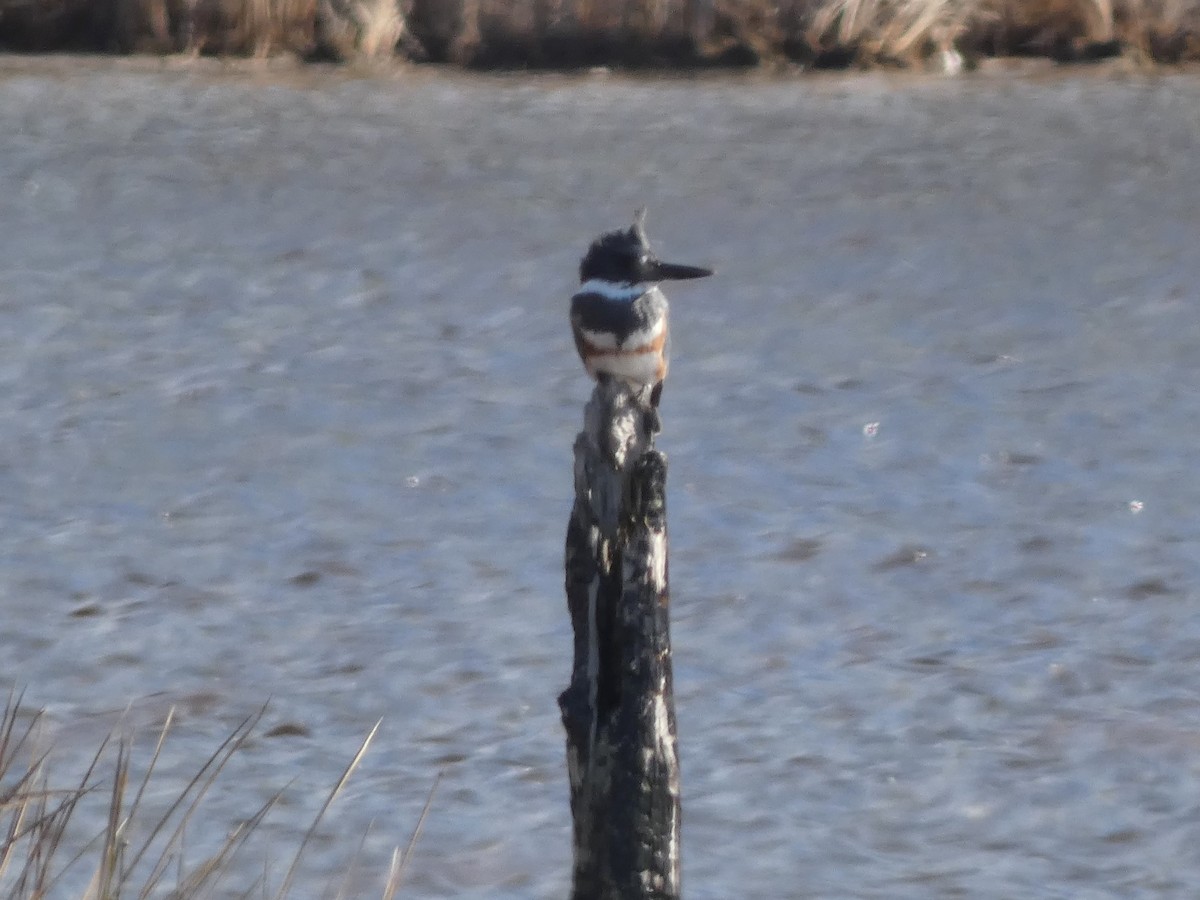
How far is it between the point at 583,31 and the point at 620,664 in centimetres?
961

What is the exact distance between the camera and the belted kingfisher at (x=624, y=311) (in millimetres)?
3320

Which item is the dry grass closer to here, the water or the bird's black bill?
the water

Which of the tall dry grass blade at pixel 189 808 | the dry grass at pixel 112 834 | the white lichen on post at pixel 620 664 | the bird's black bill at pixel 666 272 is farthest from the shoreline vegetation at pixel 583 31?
the white lichen on post at pixel 620 664

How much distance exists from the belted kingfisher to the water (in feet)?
4.75

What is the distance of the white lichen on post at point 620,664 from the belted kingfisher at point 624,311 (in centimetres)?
4

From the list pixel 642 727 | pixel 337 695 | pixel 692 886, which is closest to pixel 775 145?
pixel 337 695

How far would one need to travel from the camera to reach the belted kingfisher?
3320mm

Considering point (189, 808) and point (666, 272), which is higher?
point (666, 272)

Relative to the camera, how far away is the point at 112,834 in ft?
9.48

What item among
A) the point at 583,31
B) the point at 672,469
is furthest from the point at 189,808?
the point at 583,31

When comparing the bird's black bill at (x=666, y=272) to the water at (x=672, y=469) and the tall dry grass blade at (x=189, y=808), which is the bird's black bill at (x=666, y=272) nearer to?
the tall dry grass blade at (x=189, y=808)

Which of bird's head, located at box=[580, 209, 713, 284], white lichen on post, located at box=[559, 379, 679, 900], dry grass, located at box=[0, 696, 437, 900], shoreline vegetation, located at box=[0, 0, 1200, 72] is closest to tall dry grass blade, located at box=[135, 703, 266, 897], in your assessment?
dry grass, located at box=[0, 696, 437, 900]

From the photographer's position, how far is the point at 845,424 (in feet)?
23.7

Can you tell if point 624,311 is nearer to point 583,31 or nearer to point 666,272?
point 666,272
